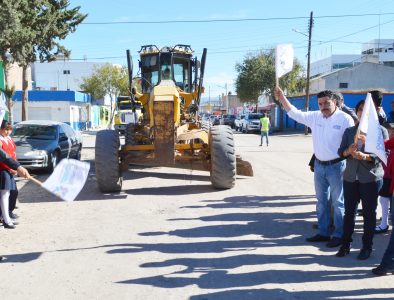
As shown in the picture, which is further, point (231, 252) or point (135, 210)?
point (135, 210)

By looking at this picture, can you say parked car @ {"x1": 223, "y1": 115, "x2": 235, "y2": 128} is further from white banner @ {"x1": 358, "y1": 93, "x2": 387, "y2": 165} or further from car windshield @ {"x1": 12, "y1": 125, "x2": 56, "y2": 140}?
white banner @ {"x1": 358, "y1": 93, "x2": 387, "y2": 165}

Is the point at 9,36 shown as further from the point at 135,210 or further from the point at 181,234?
the point at 181,234

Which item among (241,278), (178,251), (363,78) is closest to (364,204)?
(241,278)

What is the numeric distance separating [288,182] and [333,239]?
5255 mm

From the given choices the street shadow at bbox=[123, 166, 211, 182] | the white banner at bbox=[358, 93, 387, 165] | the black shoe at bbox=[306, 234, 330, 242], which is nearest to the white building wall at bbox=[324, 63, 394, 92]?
the street shadow at bbox=[123, 166, 211, 182]

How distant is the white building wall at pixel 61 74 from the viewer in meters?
69.2

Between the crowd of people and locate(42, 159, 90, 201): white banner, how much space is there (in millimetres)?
2926

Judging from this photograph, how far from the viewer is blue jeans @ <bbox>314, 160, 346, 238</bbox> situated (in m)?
6.09

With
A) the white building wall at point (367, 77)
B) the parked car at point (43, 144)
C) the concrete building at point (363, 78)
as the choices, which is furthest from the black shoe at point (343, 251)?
the white building wall at point (367, 77)

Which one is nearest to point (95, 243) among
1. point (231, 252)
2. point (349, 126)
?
point (231, 252)

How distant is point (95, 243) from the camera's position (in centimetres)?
629

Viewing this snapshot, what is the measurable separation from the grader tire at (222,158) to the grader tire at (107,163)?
2.00 meters

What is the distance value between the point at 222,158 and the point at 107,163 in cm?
238

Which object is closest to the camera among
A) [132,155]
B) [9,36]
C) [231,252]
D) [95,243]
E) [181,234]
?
[231,252]
